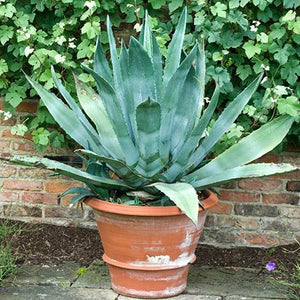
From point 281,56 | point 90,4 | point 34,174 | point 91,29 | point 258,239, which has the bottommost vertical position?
point 258,239

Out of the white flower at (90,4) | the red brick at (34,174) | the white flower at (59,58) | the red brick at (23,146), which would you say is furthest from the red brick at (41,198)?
the white flower at (90,4)

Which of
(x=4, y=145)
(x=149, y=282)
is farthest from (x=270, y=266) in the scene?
(x=4, y=145)

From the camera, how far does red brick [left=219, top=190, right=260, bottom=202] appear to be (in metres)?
4.06

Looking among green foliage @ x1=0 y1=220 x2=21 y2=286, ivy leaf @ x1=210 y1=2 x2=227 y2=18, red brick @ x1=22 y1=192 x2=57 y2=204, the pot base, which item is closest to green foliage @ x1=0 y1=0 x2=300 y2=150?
ivy leaf @ x1=210 y1=2 x2=227 y2=18

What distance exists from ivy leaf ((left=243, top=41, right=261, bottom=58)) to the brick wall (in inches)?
28.5

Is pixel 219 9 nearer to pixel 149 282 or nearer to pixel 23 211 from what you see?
pixel 149 282

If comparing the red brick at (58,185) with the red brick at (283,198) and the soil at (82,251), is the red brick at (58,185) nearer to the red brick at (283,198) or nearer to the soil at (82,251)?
the soil at (82,251)

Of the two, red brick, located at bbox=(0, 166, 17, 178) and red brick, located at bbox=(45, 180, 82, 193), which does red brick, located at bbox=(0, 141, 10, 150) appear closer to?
red brick, located at bbox=(0, 166, 17, 178)

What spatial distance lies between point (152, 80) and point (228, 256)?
1.37m

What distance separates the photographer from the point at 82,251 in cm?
393

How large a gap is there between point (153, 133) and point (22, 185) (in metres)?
1.59

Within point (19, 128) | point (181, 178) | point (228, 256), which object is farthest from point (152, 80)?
point (228, 256)

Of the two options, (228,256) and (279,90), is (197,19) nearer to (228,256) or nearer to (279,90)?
(279,90)

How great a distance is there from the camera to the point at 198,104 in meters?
3.20
